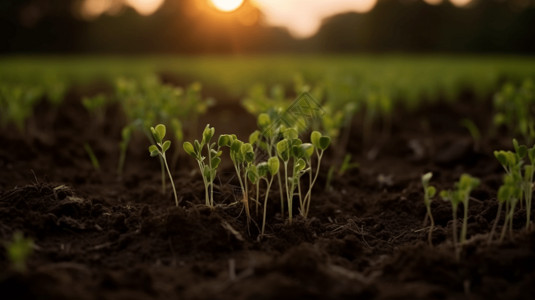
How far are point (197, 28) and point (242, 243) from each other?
99.9ft

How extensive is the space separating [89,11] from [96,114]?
29.8 metres

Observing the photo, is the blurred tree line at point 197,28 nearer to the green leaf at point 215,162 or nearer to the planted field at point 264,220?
the planted field at point 264,220

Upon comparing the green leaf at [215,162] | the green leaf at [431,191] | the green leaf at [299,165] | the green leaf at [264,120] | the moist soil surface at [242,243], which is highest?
the green leaf at [264,120]

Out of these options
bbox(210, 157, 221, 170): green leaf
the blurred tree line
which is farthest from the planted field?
the blurred tree line

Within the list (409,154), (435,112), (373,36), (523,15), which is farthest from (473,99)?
(373,36)

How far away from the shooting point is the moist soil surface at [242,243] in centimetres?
152

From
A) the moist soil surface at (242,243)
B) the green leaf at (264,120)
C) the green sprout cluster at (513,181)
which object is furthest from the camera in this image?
the green leaf at (264,120)

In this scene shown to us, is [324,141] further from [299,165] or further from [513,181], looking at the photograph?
[513,181]

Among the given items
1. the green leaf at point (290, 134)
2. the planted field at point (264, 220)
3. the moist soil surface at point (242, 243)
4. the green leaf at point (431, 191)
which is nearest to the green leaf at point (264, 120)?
the planted field at point (264, 220)

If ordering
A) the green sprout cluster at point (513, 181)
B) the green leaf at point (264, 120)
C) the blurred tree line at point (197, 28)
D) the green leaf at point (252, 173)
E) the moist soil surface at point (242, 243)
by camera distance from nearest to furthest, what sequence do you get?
the moist soil surface at point (242, 243) → the green sprout cluster at point (513, 181) → the green leaf at point (252, 173) → the green leaf at point (264, 120) → the blurred tree line at point (197, 28)

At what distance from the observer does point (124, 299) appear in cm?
142

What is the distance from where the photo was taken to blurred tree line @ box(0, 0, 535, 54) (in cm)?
2827

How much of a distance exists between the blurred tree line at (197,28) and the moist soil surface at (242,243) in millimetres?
27431

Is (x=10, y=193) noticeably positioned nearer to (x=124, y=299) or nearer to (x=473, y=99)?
(x=124, y=299)
